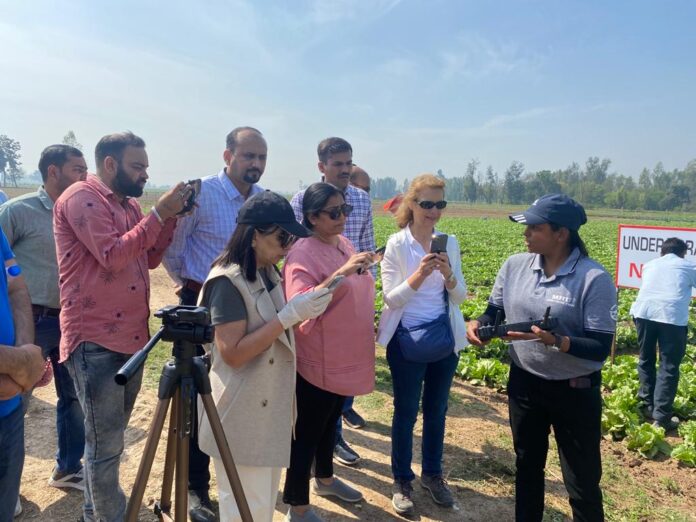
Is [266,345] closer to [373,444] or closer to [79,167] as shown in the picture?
[79,167]

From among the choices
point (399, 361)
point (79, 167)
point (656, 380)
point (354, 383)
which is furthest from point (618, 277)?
point (79, 167)

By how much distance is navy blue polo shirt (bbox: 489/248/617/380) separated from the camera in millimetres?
2590

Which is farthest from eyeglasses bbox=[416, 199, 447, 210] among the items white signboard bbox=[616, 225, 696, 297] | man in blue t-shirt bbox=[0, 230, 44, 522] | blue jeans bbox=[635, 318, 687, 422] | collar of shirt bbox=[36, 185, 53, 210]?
white signboard bbox=[616, 225, 696, 297]

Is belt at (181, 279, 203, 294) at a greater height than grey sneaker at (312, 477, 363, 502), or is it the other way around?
belt at (181, 279, 203, 294)

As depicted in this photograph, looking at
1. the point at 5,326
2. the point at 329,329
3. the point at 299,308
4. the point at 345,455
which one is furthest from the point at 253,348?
the point at 345,455

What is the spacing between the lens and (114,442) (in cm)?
261

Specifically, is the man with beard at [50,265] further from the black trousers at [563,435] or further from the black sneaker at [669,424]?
the black sneaker at [669,424]

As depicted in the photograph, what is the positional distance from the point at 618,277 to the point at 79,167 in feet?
25.0

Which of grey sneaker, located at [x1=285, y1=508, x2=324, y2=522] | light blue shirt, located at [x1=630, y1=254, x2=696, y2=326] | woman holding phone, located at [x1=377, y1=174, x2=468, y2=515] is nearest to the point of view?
grey sneaker, located at [x1=285, y1=508, x2=324, y2=522]

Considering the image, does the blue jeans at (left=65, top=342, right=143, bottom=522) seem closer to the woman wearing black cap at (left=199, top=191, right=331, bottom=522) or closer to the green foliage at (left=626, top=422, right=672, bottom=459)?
the woman wearing black cap at (left=199, top=191, right=331, bottom=522)

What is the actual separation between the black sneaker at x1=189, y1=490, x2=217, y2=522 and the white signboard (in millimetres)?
6704

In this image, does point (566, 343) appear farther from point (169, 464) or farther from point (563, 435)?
point (169, 464)

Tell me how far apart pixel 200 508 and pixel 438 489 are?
5.71 ft

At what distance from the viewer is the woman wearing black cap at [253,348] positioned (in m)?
2.22
